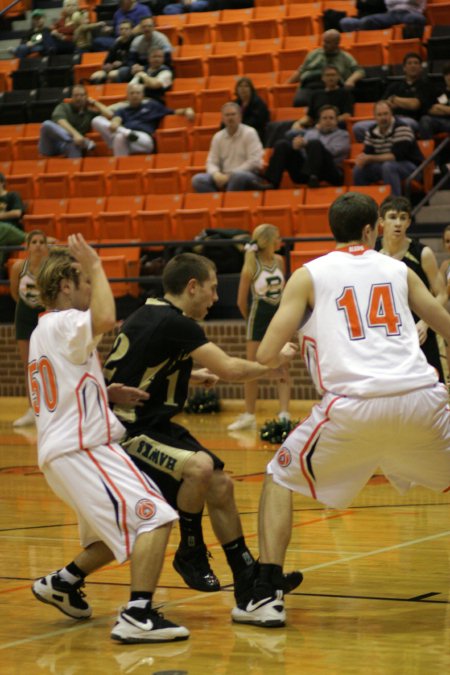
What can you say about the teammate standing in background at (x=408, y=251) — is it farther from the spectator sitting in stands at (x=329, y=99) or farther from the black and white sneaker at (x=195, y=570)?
the spectator sitting in stands at (x=329, y=99)

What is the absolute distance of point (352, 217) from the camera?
452 cm

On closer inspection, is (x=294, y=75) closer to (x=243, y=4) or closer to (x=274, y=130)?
(x=274, y=130)

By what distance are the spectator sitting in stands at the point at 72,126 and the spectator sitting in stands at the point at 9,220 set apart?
145 centimetres

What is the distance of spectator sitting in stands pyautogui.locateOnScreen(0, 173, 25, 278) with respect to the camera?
14.3m

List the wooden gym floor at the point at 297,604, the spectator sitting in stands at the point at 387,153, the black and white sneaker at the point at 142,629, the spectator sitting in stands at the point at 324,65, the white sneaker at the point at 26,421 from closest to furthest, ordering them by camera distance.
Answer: the wooden gym floor at the point at 297,604 < the black and white sneaker at the point at 142,629 < the white sneaker at the point at 26,421 < the spectator sitting in stands at the point at 387,153 < the spectator sitting in stands at the point at 324,65

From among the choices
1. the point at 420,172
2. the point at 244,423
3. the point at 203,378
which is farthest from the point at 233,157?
the point at 203,378

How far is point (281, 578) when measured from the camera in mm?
4359

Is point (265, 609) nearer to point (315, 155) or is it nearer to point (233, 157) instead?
point (315, 155)

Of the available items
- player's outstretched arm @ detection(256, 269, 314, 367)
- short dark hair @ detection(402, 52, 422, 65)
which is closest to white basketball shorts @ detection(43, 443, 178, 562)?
player's outstretched arm @ detection(256, 269, 314, 367)

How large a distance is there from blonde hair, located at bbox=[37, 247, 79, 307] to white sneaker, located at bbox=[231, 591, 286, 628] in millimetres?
1284

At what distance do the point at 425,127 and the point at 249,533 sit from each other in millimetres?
8343

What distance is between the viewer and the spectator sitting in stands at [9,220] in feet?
47.0

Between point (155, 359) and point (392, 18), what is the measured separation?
11842mm

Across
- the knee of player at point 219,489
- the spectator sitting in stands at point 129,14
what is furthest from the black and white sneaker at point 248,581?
the spectator sitting in stands at point 129,14
